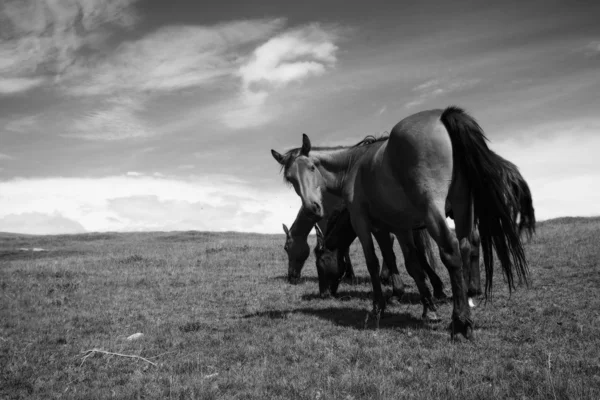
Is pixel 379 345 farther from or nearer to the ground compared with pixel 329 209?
nearer to the ground

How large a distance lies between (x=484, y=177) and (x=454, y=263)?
1.45 m

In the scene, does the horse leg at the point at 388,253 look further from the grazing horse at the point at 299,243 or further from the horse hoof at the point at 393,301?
the grazing horse at the point at 299,243

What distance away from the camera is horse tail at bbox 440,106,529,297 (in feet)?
22.2

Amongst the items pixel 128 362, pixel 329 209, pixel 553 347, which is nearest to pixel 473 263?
pixel 553 347

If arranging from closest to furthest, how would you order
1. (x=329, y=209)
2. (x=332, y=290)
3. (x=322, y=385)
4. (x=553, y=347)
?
1. (x=322, y=385)
2. (x=553, y=347)
3. (x=332, y=290)
4. (x=329, y=209)

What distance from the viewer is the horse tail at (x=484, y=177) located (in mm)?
6762

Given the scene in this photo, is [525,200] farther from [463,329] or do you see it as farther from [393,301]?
[463,329]

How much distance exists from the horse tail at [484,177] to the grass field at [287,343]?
150 cm

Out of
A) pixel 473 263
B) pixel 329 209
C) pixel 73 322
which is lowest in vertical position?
pixel 73 322

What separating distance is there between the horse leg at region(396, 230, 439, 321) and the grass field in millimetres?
346

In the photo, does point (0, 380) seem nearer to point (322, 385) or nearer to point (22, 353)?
point (22, 353)

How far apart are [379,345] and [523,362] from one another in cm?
199

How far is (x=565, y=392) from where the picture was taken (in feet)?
14.3

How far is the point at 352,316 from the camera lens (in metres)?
9.01
